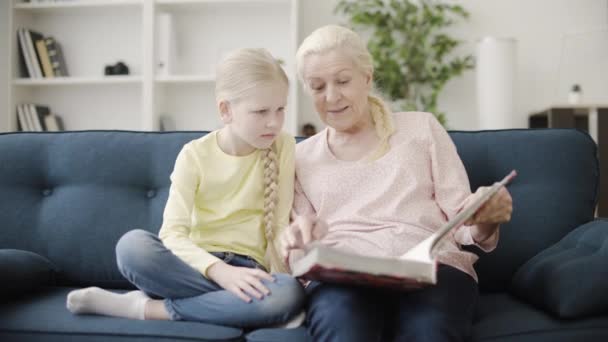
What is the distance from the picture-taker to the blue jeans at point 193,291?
1.26 metres

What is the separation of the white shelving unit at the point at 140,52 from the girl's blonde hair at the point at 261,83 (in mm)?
2109

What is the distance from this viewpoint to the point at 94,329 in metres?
1.28

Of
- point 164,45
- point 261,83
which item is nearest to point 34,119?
point 164,45

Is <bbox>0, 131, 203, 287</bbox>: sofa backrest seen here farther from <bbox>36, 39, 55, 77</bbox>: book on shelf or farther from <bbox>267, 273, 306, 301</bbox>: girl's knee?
<bbox>36, 39, 55, 77</bbox>: book on shelf

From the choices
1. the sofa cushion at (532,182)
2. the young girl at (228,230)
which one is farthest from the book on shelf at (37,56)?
the sofa cushion at (532,182)

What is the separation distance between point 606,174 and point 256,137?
7.52 feet

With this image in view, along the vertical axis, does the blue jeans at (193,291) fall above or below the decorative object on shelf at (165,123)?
below

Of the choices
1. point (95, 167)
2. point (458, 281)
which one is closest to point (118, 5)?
point (95, 167)

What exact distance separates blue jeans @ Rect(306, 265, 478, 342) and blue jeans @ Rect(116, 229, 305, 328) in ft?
0.22

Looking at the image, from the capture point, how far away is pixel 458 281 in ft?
4.12

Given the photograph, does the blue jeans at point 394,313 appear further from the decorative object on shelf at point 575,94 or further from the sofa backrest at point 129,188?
the decorative object on shelf at point 575,94

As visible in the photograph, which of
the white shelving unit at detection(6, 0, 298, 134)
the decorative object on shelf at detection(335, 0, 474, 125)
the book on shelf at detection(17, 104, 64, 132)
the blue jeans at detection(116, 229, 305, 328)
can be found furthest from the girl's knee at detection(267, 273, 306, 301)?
the book on shelf at detection(17, 104, 64, 132)

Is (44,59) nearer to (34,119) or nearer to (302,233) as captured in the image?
(34,119)

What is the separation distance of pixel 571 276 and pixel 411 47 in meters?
2.62
